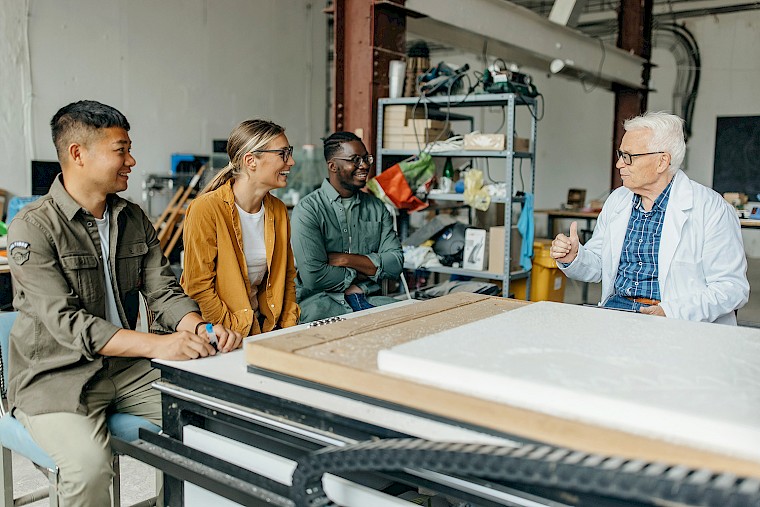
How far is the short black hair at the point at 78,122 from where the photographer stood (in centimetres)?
184

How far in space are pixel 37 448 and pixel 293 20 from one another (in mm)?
8828

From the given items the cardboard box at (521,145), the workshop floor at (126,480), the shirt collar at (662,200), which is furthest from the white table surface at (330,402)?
the cardboard box at (521,145)

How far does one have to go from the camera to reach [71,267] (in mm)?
1775

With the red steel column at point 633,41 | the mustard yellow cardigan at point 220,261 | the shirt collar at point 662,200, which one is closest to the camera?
the mustard yellow cardigan at point 220,261

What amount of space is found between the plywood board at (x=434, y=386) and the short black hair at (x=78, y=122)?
931mm

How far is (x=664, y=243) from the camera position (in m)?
2.48

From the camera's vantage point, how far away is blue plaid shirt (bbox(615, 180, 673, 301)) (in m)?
2.54

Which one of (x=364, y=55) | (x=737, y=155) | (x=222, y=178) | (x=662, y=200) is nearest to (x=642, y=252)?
(x=662, y=200)

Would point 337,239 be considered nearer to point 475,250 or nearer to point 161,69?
point 475,250

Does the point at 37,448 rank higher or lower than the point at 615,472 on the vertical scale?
lower

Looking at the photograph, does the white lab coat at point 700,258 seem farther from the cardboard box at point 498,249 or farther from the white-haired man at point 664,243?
the cardboard box at point 498,249

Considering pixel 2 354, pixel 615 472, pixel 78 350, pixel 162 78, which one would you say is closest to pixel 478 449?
pixel 615 472

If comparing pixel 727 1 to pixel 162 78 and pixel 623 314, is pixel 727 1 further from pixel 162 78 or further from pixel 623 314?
pixel 623 314

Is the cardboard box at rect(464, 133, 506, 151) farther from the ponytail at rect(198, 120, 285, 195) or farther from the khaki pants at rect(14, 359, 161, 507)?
the khaki pants at rect(14, 359, 161, 507)
